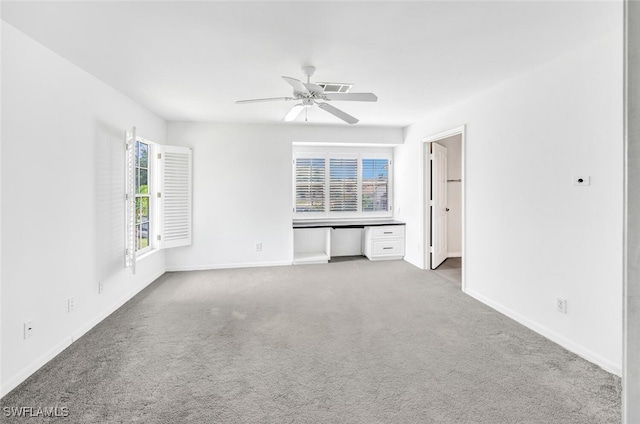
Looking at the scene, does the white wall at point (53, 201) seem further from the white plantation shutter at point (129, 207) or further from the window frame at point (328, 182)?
the window frame at point (328, 182)

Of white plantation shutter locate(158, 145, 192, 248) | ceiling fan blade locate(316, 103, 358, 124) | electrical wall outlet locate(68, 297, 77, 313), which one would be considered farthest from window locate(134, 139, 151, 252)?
ceiling fan blade locate(316, 103, 358, 124)

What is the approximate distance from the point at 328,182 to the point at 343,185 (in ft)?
1.04

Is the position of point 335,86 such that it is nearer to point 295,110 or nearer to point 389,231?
point 295,110

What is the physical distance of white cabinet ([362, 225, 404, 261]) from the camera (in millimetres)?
5902

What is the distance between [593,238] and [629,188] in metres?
2.29

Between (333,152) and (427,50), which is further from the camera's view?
(333,152)

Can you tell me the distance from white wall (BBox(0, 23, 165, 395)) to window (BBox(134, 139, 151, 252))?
821 millimetres

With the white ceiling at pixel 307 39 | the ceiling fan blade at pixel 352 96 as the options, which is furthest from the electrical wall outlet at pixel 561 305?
the ceiling fan blade at pixel 352 96

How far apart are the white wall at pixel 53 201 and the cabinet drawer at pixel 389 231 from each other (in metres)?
4.02

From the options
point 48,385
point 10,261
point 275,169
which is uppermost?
point 275,169

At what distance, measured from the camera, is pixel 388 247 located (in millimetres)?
5953

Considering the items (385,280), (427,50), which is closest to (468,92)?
(427,50)

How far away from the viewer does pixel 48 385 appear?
2.12m

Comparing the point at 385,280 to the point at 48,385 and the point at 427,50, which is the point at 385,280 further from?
the point at 48,385
